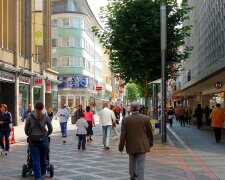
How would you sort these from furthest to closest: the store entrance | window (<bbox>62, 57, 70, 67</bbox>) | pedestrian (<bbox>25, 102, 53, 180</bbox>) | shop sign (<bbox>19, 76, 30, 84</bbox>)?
window (<bbox>62, 57, 70, 67</bbox>), shop sign (<bbox>19, 76, 30, 84</bbox>), the store entrance, pedestrian (<bbox>25, 102, 53, 180</bbox>)

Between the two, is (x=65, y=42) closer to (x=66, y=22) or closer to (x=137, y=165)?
(x=66, y=22)

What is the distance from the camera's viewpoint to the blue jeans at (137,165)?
880 cm

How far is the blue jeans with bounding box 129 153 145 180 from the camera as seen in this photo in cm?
880

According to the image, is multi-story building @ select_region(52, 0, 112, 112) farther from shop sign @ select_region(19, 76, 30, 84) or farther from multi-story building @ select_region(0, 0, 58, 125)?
shop sign @ select_region(19, 76, 30, 84)

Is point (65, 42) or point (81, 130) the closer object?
point (81, 130)

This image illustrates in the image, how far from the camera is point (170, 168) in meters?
12.3

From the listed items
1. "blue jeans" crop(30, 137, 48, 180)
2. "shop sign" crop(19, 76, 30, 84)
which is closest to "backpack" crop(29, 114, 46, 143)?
"blue jeans" crop(30, 137, 48, 180)

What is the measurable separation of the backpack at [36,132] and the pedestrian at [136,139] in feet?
5.66

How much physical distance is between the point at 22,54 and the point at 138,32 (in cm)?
1510

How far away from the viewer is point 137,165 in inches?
349

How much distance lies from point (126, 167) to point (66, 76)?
54924 mm

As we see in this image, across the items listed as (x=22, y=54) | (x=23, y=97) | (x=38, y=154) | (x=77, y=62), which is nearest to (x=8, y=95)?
(x=23, y=97)

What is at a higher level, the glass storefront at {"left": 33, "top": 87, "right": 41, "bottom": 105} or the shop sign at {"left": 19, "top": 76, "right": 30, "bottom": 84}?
the shop sign at {"left": 19, "top": 76, "right": 30, "bottom": 84}

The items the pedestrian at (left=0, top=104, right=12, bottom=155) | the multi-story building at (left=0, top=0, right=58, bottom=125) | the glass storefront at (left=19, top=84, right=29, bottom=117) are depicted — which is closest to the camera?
the pedestrian at (left=0, top=104, right=12, bottom=155)
